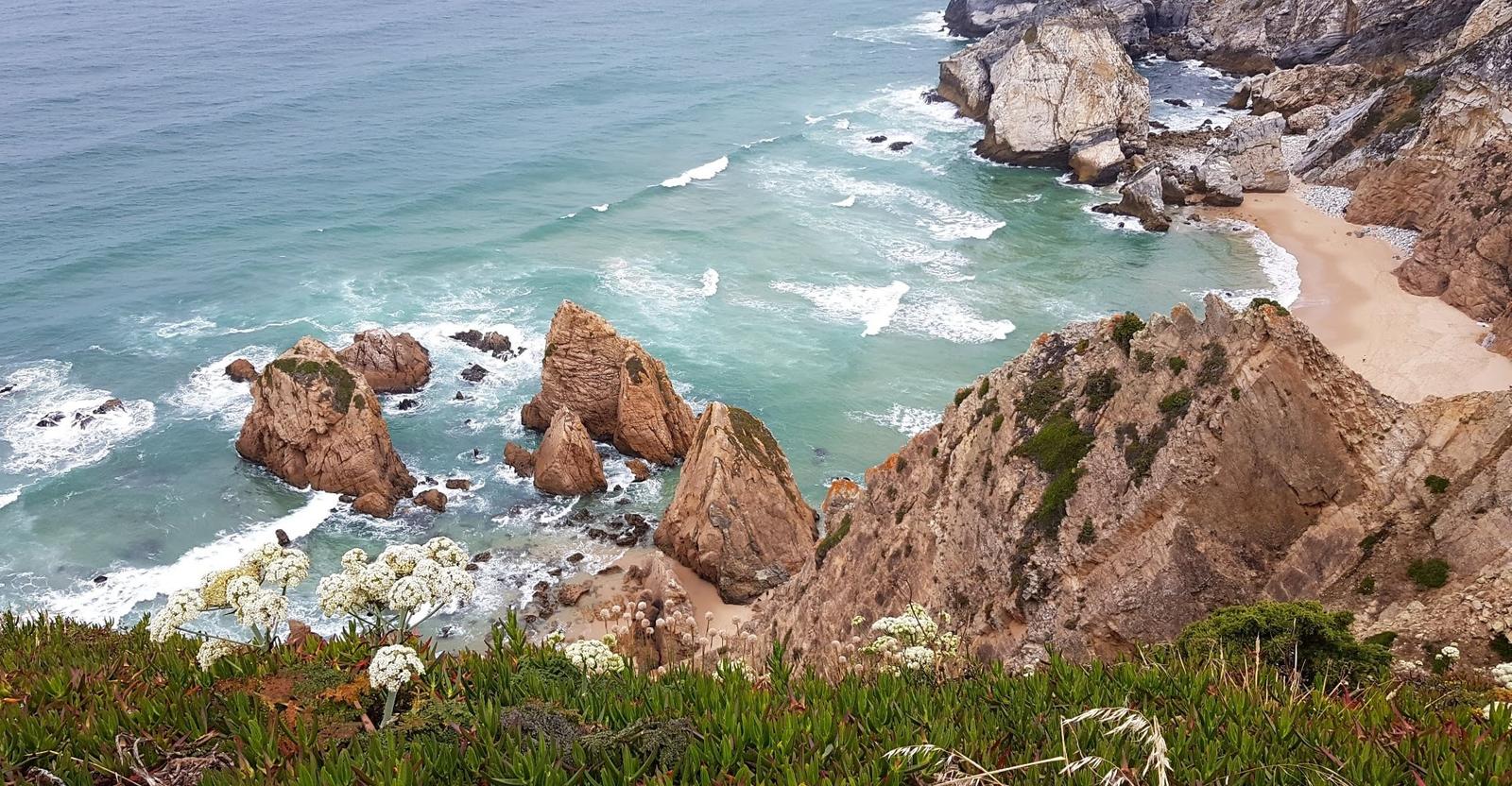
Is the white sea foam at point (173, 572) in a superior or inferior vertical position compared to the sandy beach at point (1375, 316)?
inferior

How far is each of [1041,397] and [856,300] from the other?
31749mm

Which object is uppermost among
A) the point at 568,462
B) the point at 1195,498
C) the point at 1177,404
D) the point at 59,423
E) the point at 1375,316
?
the point at 1177,404

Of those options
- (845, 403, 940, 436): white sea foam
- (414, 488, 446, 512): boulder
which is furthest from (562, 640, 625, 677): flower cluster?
(845, 403, 940, 436): white sea foam

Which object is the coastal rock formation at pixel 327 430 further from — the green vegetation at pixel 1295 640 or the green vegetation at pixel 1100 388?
the green vegetation at pixel 1295 640

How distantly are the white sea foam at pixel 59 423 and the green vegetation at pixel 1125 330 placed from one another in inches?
1529

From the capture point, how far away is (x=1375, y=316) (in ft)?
151

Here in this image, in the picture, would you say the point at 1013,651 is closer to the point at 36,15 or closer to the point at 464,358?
the point at 464,358

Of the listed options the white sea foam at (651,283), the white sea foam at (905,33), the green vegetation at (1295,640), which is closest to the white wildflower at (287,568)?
the green vegetation at (1295,640)

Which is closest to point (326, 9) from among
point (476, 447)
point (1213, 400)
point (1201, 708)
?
point (476, 447)

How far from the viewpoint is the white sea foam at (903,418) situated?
A: 135ft

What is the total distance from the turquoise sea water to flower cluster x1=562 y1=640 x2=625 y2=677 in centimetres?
2482

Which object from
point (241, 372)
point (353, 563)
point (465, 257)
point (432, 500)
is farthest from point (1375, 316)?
point (241, 372)

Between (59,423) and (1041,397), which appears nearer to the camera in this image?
(1041,397)

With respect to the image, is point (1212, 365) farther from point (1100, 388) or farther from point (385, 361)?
point (385, 361)
